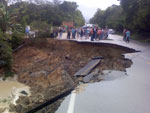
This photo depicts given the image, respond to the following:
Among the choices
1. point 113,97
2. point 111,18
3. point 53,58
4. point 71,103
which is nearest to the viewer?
point 71,103

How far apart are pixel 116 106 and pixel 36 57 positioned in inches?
639

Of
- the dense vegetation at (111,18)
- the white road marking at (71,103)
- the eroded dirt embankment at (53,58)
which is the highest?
the dense vegetation at (111,18)

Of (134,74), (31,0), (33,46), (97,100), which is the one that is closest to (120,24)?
(31,0)

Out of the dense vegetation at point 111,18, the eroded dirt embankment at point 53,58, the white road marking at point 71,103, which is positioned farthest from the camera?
the dense vegetation at point 111,18

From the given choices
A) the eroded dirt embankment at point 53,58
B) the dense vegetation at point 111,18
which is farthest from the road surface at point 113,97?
the dense vegetation at point 111,18

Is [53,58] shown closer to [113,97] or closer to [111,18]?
[113,97]

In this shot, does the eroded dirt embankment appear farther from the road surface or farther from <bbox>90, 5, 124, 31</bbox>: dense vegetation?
<bbox>90, 5, 124, 31</bbox>: dense vegetation

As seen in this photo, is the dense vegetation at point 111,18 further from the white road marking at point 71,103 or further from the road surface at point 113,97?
the white road marking at point 71,103

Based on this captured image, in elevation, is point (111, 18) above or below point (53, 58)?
above

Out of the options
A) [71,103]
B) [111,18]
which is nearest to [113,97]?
[71,103]

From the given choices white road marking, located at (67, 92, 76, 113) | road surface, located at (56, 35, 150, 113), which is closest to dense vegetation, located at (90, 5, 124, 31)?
road surface, located at (56, 35, 150, 113)

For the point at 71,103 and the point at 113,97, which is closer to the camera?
the point at 71,103

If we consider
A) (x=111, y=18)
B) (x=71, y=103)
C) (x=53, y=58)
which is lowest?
(x=53, y=58)

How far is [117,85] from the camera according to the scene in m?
7.23
